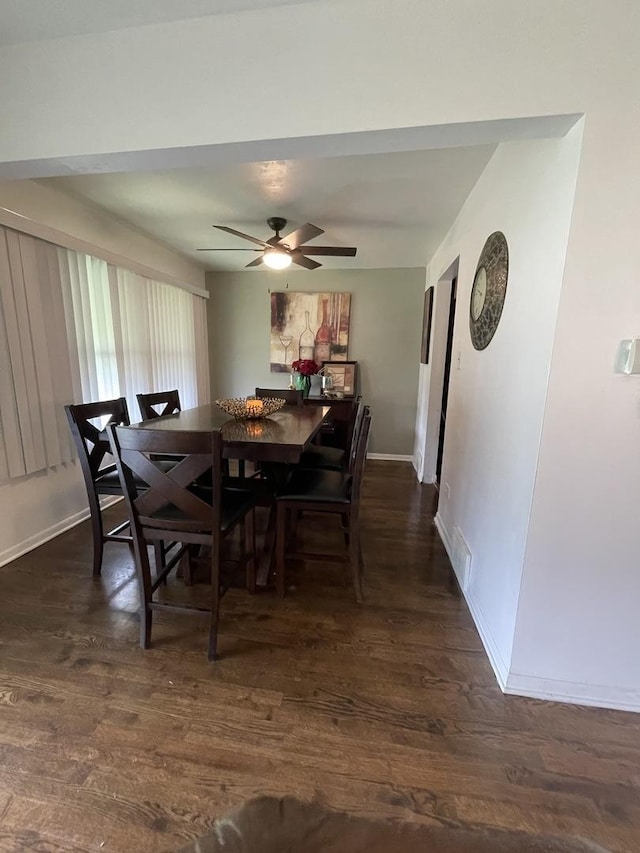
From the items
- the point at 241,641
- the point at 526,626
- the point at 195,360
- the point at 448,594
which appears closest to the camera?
the point at 526,626

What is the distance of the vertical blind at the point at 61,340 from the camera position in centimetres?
221

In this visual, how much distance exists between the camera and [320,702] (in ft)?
4.46

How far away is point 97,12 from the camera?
122 centimetres

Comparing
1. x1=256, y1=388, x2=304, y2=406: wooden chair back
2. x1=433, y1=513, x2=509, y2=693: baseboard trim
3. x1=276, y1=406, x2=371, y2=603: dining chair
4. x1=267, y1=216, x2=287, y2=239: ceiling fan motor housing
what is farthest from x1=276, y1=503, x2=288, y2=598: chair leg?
x1=267, y1=216, x2=287, y2=239: ceiling fan motor housing

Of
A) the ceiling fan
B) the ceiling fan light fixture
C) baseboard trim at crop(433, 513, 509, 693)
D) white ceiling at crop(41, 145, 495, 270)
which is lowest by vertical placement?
baseboard trim at crop(433, 513, 509, 693)

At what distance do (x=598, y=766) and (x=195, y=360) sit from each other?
443 cm

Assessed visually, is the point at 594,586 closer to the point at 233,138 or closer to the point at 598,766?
the point at 598,766

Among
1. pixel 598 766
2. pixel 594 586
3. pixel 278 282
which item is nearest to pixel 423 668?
pixel 598 766

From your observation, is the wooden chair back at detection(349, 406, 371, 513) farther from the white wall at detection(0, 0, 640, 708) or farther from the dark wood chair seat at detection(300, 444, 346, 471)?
the white wall at detection(0, 0, 640, 708)

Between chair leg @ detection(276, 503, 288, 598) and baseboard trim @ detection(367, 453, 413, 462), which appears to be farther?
baseboard trim @ detection(367, 453, 413, 462)

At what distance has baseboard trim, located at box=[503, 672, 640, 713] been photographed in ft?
4.48

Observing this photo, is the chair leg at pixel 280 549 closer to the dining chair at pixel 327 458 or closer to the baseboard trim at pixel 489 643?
the dining chair at pixel 327 458

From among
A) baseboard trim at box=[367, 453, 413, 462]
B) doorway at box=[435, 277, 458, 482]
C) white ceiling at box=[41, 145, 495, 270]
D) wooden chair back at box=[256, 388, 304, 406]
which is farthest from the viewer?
baseboard trim at box=[367, 453, 413, 462]

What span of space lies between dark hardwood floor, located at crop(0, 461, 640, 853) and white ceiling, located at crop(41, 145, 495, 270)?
94.9 inches
